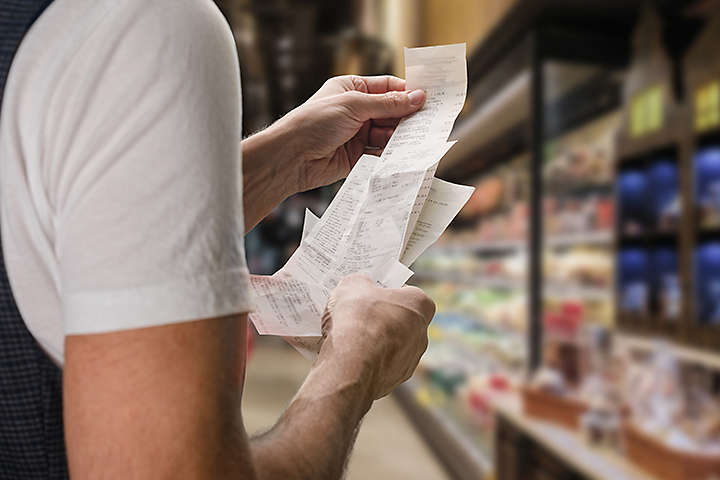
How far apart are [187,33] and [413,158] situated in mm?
399

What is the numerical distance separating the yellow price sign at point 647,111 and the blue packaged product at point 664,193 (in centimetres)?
15

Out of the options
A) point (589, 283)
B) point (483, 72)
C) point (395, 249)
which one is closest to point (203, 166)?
point (395, 249)

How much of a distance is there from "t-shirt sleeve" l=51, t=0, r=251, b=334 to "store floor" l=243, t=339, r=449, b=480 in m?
2.73

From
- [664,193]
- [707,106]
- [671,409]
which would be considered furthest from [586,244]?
[671,409]

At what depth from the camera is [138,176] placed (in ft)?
1.72

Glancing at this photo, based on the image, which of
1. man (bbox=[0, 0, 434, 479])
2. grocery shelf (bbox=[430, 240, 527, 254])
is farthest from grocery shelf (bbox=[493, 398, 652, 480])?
man (bbox=[0, 0, 434, 479])

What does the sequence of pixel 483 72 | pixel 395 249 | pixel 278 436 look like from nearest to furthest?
pixel 278 436, pixel 395 249, pixel 483 72

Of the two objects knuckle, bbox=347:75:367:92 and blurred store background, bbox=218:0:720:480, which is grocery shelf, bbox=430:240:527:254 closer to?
blurred store background, bbox=218:0:720:480

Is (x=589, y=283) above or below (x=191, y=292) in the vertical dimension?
below

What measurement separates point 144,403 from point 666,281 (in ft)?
8.43

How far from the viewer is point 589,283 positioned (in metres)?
3.17

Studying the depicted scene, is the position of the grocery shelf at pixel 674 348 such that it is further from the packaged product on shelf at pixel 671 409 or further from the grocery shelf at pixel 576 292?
the grocery shelf at pixel 576 292

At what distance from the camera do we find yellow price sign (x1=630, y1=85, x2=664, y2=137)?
2752mm

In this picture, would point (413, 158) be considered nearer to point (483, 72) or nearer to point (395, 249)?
point (395, 249)
